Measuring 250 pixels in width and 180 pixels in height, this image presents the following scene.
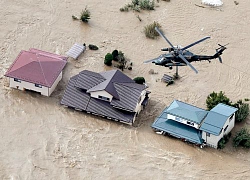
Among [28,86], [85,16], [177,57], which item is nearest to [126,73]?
[177,57]

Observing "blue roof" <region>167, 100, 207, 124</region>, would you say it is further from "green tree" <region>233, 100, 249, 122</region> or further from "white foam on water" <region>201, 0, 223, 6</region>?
"white foam on water" <region>201, 0, 223, 6</region>

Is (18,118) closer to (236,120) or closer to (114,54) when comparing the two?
(114,54)

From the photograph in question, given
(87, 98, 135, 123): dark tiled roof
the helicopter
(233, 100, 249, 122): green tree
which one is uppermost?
the helicopter

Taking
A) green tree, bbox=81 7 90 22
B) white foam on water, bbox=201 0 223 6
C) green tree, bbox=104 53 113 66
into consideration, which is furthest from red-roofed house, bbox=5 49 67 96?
white foam on water, bbox=201 0 223 6

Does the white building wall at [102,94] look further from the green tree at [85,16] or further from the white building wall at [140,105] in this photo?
the green tree at [85,16]

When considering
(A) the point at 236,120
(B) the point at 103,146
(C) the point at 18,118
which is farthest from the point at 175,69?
(C) the point at 18,118

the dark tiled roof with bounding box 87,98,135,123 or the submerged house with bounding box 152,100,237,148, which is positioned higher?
the submerged house with bounding box 152,100,237,148

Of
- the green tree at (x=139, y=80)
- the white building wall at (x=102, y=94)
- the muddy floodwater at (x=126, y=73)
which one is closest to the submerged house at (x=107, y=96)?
the white building wall at (x=102, y=94)
